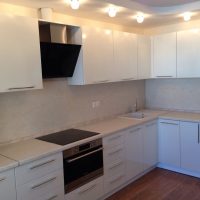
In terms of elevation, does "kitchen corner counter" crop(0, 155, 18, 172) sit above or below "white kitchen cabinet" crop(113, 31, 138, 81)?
below

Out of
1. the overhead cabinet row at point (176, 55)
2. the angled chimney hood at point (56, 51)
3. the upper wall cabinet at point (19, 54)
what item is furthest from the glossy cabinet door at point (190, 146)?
the upper wall cabinet at point (19, 54)

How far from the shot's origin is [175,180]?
347 cm

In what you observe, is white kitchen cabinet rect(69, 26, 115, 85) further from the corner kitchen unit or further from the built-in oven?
the built-in oven

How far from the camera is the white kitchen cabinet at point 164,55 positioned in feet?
12.5

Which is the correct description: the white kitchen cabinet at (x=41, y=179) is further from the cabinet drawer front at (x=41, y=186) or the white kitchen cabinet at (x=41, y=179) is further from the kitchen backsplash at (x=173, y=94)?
the kitchen backsplash at (x=173, y=94)

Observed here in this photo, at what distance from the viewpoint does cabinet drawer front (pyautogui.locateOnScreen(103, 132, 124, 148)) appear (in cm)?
290

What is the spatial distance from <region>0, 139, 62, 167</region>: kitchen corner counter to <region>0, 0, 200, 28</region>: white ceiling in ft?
5.02

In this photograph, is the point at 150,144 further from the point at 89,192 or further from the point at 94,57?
the point at 94,57

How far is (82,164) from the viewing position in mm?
2621

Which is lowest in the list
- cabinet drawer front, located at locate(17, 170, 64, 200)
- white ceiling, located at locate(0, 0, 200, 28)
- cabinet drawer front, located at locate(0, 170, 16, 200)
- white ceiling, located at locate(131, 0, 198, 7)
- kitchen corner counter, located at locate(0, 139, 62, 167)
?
cabinet drawer front, located at locate(17, 170, 64, 200)

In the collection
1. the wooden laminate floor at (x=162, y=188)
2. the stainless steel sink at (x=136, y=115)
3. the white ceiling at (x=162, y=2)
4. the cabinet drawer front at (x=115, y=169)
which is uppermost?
the white ceiling at (x=162, y=2)

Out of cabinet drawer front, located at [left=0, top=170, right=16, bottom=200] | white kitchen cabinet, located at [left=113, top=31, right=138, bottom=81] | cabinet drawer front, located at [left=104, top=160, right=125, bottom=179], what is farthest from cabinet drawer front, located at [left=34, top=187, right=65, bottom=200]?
white kitchen cabinet, located at [left=113, top=31, right=138, bottom=81]

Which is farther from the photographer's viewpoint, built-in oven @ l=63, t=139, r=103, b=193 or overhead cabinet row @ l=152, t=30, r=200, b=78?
overhead cabinet row @ l=152, t=30, r=200, b=78

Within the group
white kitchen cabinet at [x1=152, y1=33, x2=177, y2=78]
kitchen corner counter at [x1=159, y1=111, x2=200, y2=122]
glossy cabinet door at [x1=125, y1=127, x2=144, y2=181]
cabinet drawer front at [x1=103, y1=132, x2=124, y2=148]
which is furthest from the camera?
white kitchen cabinet at [x1=152, y1=33, x2=177, y2=78]
